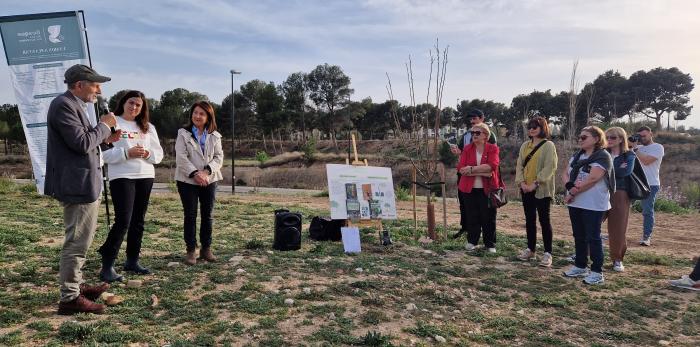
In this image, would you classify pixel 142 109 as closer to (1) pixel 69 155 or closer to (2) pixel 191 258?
(1) pixel 69 155

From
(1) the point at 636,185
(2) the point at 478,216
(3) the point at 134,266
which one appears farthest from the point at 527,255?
(3) the point at 134,266

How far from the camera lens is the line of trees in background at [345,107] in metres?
42.2

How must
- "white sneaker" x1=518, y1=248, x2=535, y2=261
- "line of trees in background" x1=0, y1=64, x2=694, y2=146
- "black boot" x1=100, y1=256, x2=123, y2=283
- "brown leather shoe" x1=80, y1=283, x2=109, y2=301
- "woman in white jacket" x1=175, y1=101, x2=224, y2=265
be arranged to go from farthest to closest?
1. "line of trees in background" x1=0, y1=64, x2=694, y2=146
2. "white sneaker" x1=518, y1=248, x2=535, y2=261
3. "woman in white jacket" x1=175, y1=101, x2=224, y2=265
4. "black boot" x1=100, y1=256, x2=123, y2=283
5. "brown leather shoe" x1=80, y1=283, x2=109, y2=301

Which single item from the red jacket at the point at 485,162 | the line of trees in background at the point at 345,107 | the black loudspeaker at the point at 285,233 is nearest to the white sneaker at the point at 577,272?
the red jacket at the point at 485,162

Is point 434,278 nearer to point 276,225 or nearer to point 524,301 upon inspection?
point 524,301

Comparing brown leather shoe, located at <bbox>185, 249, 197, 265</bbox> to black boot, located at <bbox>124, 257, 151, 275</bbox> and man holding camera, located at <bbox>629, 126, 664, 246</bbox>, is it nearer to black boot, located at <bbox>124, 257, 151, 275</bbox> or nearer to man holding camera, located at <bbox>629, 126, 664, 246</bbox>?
black boot, located at <bbox>124, 257, 151, 275</bbox>

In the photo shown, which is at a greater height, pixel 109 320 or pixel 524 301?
pixel 109 320

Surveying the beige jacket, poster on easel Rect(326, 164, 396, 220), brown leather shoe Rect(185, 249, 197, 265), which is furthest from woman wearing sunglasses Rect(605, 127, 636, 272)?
brown leather shoe Rect(185, 249, 197, 265)

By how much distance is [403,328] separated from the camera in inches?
141

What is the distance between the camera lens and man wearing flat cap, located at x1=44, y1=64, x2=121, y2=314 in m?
3.26

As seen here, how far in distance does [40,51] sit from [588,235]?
731 cm

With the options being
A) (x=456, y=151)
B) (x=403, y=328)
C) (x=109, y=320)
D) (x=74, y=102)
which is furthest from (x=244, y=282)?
(x=456, y=151)

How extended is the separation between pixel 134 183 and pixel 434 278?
3.23 meters

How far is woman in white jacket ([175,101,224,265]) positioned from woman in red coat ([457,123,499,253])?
129 inches
